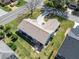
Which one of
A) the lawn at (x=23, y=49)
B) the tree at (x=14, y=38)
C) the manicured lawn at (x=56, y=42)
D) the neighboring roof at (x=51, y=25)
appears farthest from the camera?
the neighboring roof at (x=51, y=25)

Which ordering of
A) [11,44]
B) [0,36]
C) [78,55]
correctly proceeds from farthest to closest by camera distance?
[0,36] → [11,44] → [78,55]

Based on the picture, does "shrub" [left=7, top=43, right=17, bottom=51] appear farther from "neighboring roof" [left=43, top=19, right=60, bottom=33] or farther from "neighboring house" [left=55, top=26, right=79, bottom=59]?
"neighboring house" [left=55, top=26, right=79, bottom=59]

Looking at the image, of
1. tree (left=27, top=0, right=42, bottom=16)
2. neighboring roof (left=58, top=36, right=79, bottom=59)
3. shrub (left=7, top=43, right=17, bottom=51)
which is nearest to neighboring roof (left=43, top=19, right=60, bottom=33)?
neighboring roof (left=58, top=36, right=79, bottom=59)

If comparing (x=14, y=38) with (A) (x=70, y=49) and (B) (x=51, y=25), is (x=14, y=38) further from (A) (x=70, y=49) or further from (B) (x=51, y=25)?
(A) (x=70, y=49)

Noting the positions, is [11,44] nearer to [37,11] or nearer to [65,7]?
[37,11]

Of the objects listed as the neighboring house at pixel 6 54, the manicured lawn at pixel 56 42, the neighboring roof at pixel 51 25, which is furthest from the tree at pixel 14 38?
the manicured lawn at pixel 56 42

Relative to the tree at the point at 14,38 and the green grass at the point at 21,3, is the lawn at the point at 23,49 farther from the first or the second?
the green grass at the point at 21,3

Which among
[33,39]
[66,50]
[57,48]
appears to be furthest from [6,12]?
[66,50]
